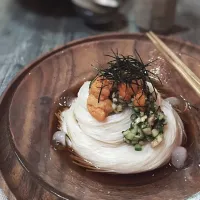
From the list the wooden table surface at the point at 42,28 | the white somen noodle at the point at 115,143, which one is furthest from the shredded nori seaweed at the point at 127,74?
the wooden table surface at the point at 42,28

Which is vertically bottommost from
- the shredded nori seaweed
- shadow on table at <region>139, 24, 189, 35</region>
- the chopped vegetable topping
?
the chopped vegetable topping

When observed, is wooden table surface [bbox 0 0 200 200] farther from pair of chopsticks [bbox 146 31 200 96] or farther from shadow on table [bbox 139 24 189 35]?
pair of chopsticks [bbox 146 31 200 96]

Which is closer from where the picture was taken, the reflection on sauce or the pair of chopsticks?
the reflection on sauce

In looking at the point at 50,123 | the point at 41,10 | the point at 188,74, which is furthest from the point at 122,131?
the point at 41,10

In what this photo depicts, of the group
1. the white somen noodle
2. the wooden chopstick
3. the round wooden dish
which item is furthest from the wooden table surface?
the white somen noodle

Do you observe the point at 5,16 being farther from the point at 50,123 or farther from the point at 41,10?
the point at 50,123

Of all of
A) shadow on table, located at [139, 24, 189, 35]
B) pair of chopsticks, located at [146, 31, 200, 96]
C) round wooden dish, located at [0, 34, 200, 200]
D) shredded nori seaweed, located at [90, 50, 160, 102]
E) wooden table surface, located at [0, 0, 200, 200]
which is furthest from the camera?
shadow on table, located at [139, 24, 189, 35]
